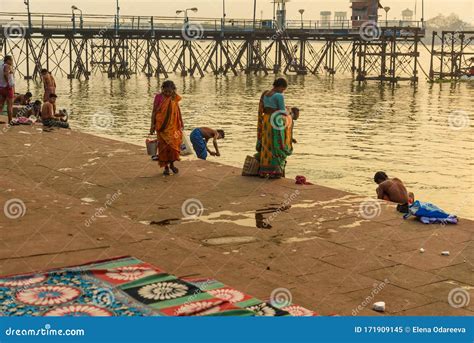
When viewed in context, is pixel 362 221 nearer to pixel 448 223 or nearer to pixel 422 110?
pixel 448 223

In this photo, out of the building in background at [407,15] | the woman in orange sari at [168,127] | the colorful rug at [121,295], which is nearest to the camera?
the colorful rug at [121,295]

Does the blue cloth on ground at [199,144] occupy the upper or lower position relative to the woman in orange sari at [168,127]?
lower

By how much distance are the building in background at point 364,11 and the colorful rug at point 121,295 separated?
57871 millimetres

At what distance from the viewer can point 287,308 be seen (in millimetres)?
6090

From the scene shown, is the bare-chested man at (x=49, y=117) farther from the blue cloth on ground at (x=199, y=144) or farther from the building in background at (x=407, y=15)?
the building in background at (x=407, y=15)

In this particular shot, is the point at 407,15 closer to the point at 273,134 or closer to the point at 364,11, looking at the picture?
the point at 364,11

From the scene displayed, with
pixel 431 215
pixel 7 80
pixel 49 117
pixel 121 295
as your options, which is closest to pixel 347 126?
pixel 49 117

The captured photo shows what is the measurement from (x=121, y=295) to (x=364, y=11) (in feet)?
194

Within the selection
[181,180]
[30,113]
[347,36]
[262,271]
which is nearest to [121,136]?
[30,113]

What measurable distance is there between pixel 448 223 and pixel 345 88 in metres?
43.9

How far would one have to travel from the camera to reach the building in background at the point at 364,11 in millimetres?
61875

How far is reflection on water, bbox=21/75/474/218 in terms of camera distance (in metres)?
18.6

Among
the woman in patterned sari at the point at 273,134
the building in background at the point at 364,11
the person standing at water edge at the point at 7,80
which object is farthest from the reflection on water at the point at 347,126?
the building in background at the point at 364,11

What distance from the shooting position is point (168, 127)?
12477 mm
